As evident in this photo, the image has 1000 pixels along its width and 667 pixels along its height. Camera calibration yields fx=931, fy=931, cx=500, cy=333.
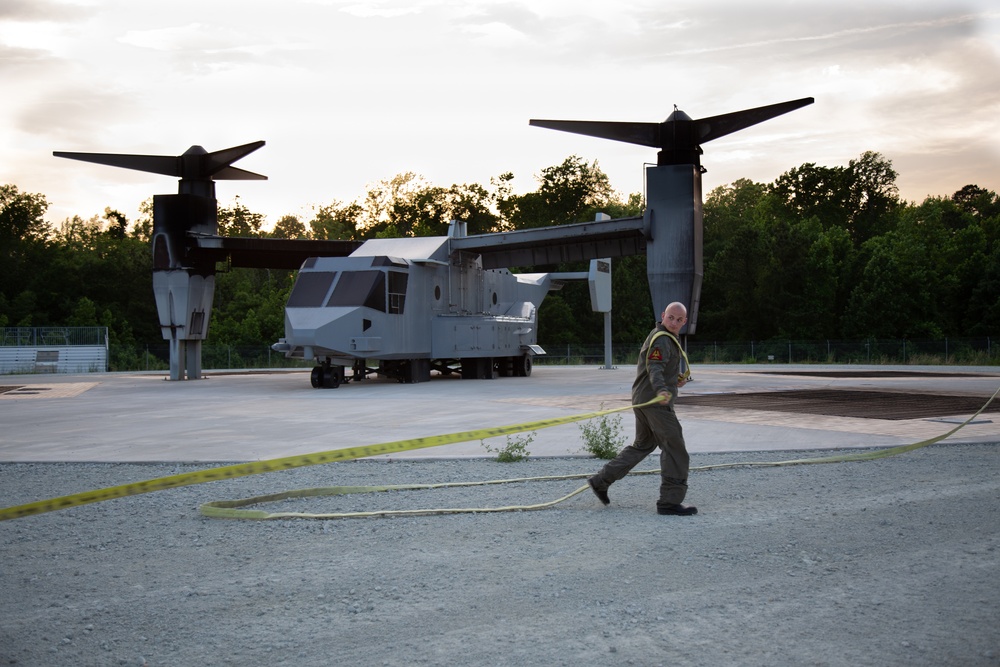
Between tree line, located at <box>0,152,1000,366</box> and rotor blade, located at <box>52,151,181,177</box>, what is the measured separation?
72.6 ft

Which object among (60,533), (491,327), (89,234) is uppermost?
(89,234)

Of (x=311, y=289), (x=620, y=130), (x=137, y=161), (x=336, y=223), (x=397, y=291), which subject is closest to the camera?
(x=620, y=130)

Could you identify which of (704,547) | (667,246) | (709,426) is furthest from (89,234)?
(704,547)

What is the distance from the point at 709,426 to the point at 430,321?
1562 centimetres

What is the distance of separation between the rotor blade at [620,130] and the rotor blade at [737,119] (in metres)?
1.10

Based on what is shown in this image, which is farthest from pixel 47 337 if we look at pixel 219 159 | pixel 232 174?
pixel 219 159

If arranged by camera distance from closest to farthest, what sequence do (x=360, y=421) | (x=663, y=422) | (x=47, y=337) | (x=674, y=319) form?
1. (x=663, y=422)
2. (x=674, y=319)
3. (x=360, y=421)
4. (x=47, y=337)

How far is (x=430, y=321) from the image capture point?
29.1 metres

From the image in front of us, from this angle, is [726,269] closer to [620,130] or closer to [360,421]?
[620,130]

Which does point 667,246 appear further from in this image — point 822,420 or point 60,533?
point 60,533

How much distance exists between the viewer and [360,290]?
26.1 meters

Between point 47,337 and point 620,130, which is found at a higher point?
point 620,130

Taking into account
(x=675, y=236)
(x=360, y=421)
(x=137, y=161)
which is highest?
(x=137, y=161)

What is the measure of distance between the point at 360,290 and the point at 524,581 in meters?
21.0
